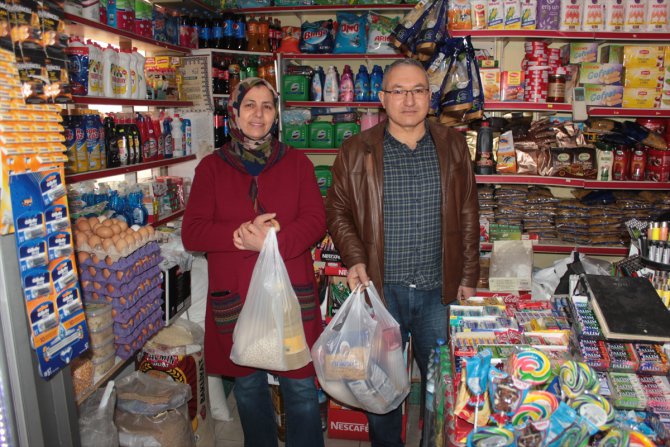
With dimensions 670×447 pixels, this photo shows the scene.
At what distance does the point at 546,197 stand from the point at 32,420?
12.1ft

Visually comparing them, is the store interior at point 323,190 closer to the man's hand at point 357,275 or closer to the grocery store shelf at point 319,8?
the grocery store shelf at point 319,8

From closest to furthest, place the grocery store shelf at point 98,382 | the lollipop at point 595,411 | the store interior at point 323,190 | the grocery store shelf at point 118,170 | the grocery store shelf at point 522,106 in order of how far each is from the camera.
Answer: the lollipop at point 595,411
the store interior at point 323,190
the grocery store shelf at point 98,382
the grocery store shelf at point 118,170
the grocery store shelf at point 522,106

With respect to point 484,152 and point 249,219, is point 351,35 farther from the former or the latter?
point 249,219

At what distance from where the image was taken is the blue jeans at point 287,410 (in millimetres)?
2416

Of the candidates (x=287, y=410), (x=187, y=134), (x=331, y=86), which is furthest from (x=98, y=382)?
(x=331, y=86)

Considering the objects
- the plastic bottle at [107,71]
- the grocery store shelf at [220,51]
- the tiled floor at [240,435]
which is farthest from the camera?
the grocery store shelf at [220,51]

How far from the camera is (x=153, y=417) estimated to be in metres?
2.55

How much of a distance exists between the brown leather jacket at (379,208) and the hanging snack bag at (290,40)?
2713 millimetres

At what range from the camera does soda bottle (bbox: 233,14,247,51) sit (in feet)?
15.2

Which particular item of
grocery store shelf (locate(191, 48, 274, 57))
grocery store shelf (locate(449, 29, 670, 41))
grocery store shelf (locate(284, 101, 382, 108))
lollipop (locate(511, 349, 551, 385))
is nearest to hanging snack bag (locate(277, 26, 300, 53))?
grocery store shelf (locate(191, 48, 274, 57))

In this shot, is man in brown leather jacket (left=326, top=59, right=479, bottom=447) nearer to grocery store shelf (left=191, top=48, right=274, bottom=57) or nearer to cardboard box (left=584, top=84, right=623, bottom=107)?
cardboard box (left=584, top=84, right=623, bottom=107)

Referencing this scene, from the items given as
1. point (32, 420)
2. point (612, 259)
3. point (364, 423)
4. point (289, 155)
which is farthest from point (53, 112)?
point (612, 259)

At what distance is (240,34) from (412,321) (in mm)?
3190

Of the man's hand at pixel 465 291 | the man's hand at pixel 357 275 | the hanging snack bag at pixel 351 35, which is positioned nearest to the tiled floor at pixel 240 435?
the man's hand at pixel 465 291
